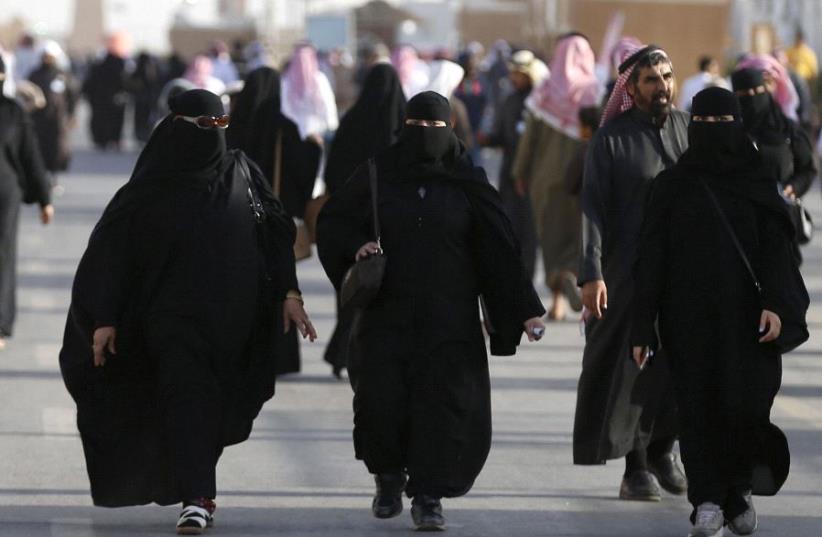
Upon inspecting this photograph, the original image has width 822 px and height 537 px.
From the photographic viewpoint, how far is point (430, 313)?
307 inches

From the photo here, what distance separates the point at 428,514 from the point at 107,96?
28891 mm

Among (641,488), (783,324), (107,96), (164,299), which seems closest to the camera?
(783,324)

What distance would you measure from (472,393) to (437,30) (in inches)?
2443

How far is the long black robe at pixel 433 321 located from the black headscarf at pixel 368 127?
366 cm

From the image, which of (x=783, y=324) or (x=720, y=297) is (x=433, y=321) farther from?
(x=783, y=324)

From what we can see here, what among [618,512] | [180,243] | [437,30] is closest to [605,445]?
[618,512]

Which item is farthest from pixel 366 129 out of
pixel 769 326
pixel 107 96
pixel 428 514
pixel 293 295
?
pixel 107 96

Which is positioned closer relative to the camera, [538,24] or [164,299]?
[164,299]

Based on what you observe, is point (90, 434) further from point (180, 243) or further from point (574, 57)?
point (574, 57)

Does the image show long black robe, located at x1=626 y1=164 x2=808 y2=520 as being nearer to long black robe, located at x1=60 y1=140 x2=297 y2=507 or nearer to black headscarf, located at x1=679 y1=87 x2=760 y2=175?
black headscarf, located at x1=679 y1=87 x2=760 y2=175

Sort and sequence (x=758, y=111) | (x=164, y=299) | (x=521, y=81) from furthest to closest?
(x=521, y=81)
(x=758, y=111)
(x=164, y=299)

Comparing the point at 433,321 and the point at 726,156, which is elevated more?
the point at 726,156

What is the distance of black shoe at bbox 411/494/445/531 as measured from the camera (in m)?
7.75

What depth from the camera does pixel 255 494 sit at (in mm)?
8562
